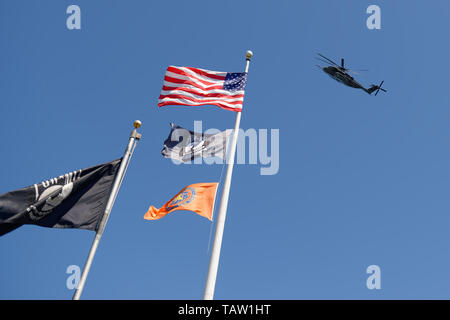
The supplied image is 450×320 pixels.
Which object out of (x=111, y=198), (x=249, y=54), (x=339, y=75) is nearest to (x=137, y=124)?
(x=111, y=198)

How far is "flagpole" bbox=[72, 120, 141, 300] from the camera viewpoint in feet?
38.2

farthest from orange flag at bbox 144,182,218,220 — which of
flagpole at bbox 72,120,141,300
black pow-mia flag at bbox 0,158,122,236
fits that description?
black pow-mia flag at bbox 0,158,122,236

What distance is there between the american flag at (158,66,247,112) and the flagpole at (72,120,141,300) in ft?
7.68

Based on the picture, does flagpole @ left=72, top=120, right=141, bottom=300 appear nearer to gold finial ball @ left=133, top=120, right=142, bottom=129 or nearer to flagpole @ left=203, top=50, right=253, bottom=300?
gold finial ball @ left=133, top=120, right=142, bottom=129

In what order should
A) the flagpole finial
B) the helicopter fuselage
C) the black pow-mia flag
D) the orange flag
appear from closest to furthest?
the black pow-mia flag, the orange flag, the flagpole finial, the helicopter fuselage

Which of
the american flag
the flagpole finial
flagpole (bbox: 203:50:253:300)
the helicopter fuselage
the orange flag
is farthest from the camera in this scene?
the helicopter fuselage

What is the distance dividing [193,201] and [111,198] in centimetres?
257

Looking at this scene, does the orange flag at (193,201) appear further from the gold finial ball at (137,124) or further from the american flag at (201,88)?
the american flag at (201,88)

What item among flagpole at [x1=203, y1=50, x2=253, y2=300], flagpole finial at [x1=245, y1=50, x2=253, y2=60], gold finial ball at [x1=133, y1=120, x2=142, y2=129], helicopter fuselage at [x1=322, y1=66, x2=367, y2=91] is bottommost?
flagpole at [x1=203, y1=50, x2=253, y2=300]

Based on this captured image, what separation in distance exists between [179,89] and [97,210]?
5791 millimetres

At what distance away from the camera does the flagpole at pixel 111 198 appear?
38.2 ft
